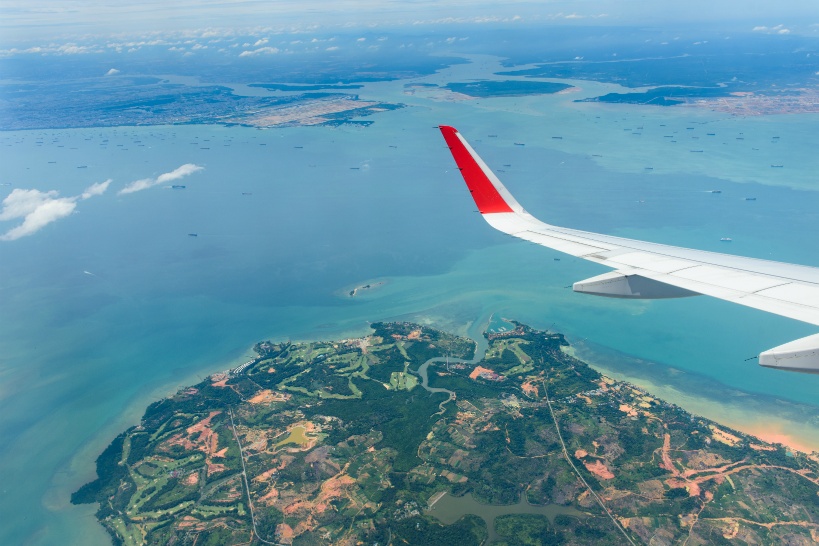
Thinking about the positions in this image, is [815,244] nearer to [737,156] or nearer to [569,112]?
[737,156]

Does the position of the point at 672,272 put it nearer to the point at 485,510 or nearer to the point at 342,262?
the point at 485,510

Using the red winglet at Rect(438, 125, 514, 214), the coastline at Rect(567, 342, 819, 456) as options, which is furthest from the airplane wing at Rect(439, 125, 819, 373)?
the coastline at Rect(567, 342, 819, 456)

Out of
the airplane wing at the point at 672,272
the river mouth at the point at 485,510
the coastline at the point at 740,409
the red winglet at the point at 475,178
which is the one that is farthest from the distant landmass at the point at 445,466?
the red winglet at the point at 475,178

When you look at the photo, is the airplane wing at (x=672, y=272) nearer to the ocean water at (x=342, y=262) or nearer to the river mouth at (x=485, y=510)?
the river mouth at (x=485, y=510)

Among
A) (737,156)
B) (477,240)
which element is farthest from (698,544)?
(737,156)

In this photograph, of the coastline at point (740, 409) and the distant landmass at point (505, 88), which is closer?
the coastline at point (740, 409)

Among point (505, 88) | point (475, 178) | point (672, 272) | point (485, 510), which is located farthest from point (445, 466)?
point (505, 88)
